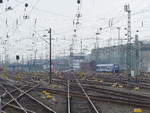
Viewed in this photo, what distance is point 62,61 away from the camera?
12156 cm

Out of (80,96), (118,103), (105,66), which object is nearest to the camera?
(118,103)

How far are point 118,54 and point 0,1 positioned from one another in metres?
71.6

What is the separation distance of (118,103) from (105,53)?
7704 cm

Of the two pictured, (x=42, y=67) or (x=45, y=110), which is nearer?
(x=45, y=110)

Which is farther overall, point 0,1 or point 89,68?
point 89,68

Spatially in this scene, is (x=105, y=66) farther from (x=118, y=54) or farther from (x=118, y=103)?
(x=118, y=103)

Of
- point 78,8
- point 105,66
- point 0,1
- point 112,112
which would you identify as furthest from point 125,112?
point 105,66

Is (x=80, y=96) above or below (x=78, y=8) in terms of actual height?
below

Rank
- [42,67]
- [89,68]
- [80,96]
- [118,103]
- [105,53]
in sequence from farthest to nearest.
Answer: [42,67] < [105,53] < [89,68] < [80,96] < [118,103]

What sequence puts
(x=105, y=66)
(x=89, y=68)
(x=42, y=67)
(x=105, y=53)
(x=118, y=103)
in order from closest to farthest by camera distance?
(x=118, y=103)
(x=105, y=66)
(x=89, y=68)
(x=105, y=53)
(x=42, y=67)

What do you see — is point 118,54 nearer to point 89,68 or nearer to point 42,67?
point 89,68

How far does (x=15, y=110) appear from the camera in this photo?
14.3m

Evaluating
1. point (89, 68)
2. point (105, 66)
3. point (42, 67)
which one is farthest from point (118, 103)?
point (42, 67)

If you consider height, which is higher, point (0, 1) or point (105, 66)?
point (0, 1)
